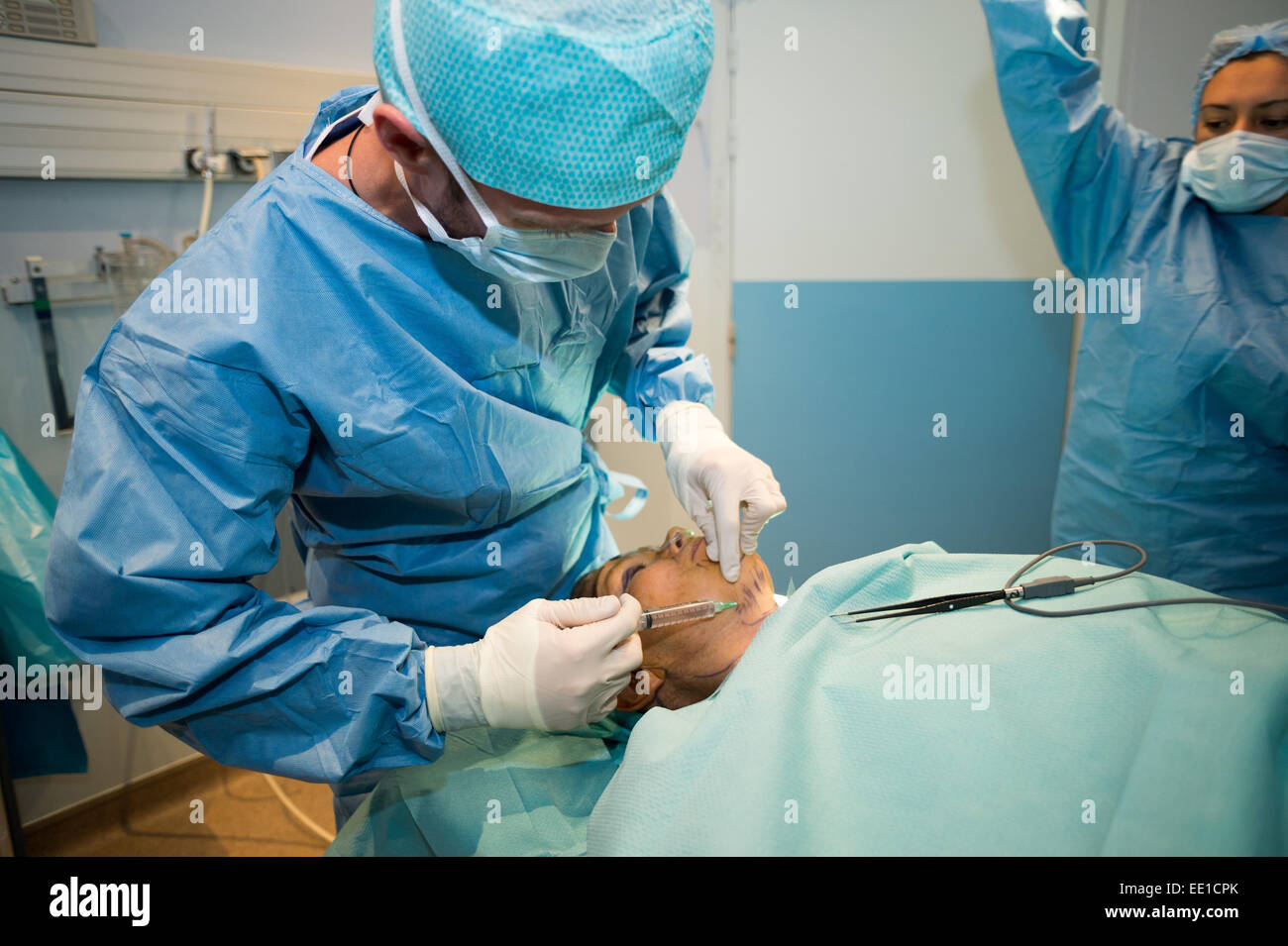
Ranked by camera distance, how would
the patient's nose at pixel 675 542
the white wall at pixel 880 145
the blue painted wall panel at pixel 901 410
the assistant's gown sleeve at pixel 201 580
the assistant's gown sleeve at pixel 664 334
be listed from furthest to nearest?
the blue painted wall panel at pixel 901 410 → the white wall at pixel 880 145 → the assistant's gown sleeve at pixel 664 334 → the patient's nose at pixel 675 542 → the assistant's gown sleeve at pixel 201 580

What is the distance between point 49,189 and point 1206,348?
253 centimetres

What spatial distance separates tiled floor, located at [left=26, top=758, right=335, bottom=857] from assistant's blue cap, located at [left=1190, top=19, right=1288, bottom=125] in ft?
9.51

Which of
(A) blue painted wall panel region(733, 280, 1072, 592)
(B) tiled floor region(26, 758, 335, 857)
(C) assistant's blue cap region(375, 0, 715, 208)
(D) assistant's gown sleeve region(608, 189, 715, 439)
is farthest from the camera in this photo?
(A) blue painted wall panel region(733, 280, 1072, 592)

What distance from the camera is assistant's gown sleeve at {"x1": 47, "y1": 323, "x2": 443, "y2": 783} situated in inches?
33.7

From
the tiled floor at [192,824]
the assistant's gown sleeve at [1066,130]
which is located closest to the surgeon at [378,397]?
the assistant's gown sleeve at [1066,130]

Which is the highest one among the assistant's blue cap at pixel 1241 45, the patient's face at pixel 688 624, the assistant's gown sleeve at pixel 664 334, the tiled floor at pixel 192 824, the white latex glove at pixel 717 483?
the assistant's blue cap at pixel 1241 45

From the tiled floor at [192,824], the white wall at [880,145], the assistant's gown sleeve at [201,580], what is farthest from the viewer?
the white wall at [880,145]

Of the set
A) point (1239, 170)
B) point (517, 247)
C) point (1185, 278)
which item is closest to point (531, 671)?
point (517, 247)

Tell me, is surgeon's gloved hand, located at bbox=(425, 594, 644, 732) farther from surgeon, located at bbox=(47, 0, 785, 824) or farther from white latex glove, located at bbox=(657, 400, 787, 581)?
white latex glove, located at bbox=(657, 400, 787, 581)

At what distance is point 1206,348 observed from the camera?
1.59 metres

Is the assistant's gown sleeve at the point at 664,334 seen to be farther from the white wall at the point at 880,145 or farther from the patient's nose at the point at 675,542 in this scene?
the white wall at the point at 880,145

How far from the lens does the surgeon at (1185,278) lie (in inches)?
62.0

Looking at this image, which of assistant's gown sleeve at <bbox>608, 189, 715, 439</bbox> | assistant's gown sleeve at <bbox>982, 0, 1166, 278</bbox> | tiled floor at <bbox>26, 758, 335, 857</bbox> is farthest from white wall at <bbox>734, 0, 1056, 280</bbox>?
tiled floor at <bbox>26, 758, 335, 857</bbox>
